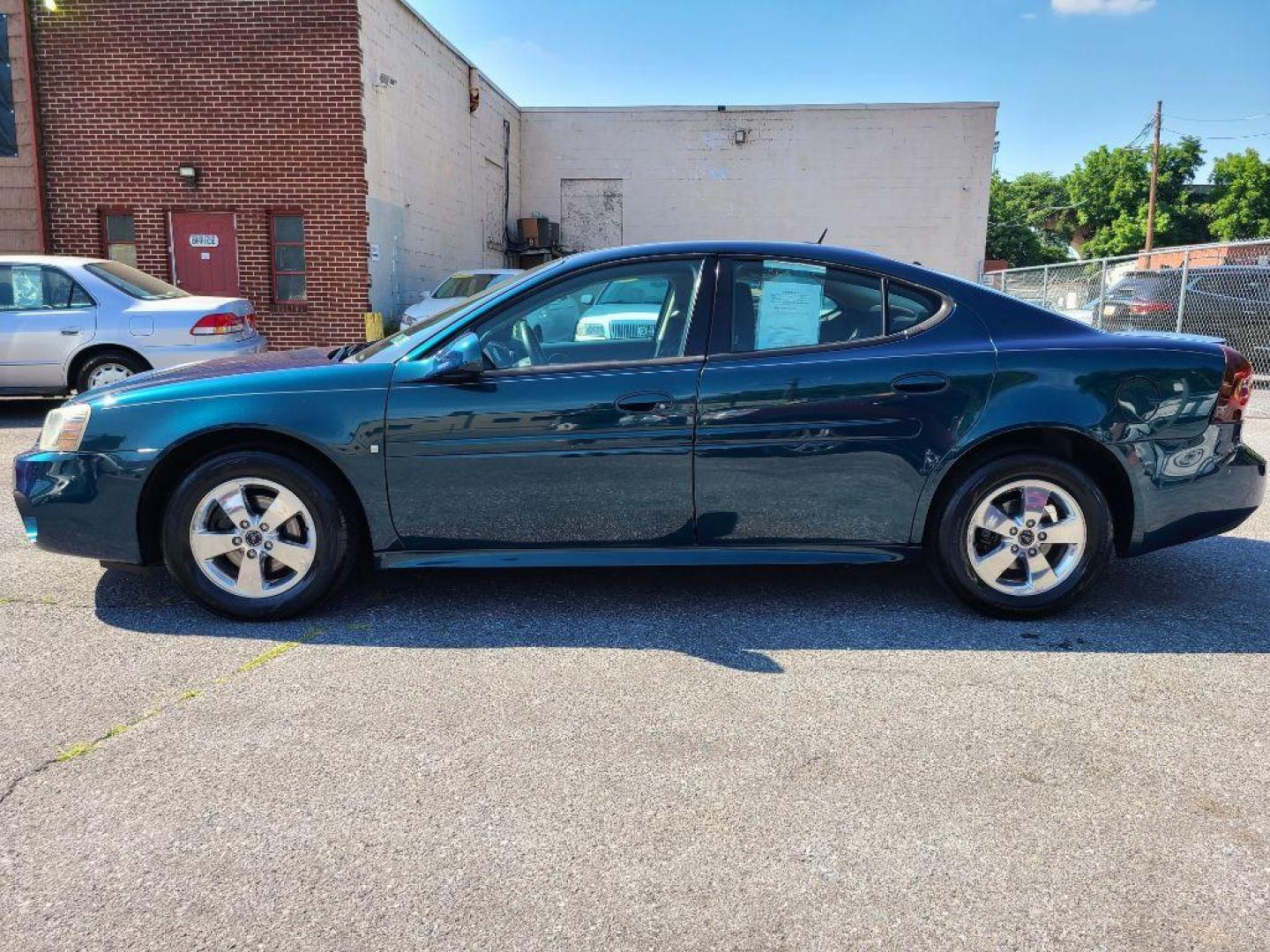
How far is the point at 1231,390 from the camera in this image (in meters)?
3.95

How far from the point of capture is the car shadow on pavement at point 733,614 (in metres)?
3.80

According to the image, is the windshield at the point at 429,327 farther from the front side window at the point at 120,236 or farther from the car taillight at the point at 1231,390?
the front side window at the point at 120,236

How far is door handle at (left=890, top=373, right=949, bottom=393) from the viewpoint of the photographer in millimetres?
3861

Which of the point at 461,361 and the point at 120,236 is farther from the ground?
the point at 120,236

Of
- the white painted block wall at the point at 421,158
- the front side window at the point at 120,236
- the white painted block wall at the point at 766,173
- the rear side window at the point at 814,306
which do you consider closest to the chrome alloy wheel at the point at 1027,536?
the rear side window at the point at 814,306

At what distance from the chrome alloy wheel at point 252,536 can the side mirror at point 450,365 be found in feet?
2.26

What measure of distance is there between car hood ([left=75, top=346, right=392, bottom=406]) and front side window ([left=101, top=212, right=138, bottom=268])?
12.2 meters

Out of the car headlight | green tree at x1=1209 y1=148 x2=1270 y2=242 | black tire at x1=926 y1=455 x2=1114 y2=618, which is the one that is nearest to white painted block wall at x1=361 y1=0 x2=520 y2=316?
the car headlight

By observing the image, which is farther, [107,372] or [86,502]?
[107,372]

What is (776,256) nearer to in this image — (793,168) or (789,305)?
(789,305)

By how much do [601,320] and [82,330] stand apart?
7.24m

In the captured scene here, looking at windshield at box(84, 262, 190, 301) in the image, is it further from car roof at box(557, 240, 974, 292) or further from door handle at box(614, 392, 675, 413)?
door handle at box(614, 392, 675, 413)

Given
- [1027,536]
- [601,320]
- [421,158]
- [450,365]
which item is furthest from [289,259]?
[1027,536]

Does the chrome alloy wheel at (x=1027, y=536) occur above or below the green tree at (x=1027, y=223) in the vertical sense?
below
